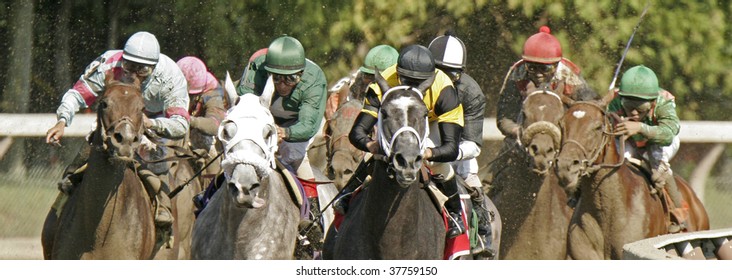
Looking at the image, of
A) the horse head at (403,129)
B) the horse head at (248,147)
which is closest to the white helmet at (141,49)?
the horse head at (248,147)

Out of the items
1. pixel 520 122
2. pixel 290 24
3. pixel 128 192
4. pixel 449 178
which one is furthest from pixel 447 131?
pixel 290 24

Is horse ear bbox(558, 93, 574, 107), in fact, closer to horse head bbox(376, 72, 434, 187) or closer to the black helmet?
the black helmet

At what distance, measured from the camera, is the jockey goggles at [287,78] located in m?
11.8

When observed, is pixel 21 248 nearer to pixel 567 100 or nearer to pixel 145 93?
pixel 145 93

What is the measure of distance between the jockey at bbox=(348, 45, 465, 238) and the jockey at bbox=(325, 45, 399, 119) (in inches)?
190

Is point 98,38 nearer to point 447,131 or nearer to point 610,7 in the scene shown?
point 610,7

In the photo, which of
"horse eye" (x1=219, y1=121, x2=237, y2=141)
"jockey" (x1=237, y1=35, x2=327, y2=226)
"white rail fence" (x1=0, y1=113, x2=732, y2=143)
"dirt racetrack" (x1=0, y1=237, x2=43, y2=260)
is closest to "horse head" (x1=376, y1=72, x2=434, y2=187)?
"horse eye" (x1=219, y1=121, x2=237, y2=141)

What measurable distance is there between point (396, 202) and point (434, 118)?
29.2 inches

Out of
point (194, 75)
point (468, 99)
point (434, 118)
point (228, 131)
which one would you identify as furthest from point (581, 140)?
point (194, 75)

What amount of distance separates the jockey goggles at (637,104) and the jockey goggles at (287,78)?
3.09 m

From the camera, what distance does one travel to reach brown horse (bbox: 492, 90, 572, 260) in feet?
42.6

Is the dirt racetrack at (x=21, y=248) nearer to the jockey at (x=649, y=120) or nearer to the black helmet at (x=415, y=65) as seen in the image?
the jockey at (x=649, y=120)

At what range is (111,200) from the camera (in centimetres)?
1112
